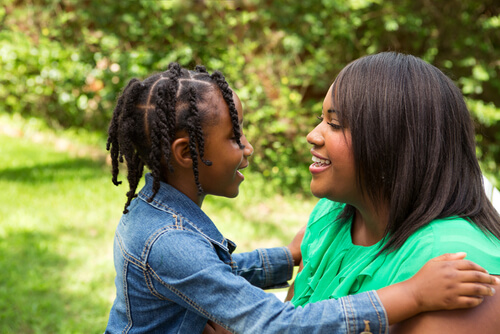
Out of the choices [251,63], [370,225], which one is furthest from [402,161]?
[251,63]

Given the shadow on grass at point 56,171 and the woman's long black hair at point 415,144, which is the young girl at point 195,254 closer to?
the woman's long black hair at point 415,144

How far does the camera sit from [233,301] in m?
1.65

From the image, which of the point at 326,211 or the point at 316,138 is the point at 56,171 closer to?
the point at 326,211

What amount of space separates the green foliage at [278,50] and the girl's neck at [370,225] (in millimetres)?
4548

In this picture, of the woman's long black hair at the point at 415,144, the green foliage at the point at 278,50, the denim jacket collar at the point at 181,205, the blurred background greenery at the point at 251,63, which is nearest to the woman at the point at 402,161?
the woman's long black hair at the point at 415,144

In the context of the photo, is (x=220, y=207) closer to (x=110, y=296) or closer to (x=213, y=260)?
(x=110, y=296)

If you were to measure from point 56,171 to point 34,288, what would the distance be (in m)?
2.80

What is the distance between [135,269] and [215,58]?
525 centimetres

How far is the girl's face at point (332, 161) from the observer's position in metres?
1.82

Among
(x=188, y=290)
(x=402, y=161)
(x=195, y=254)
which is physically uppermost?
(x=402, y=161)

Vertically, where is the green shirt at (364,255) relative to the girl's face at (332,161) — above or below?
below

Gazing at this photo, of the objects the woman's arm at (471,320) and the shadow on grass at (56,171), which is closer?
the woman's arm at (471,320)

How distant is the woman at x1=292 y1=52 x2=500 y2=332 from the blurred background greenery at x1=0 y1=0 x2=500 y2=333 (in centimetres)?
376

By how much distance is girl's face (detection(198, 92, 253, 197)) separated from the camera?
2.05 metres
